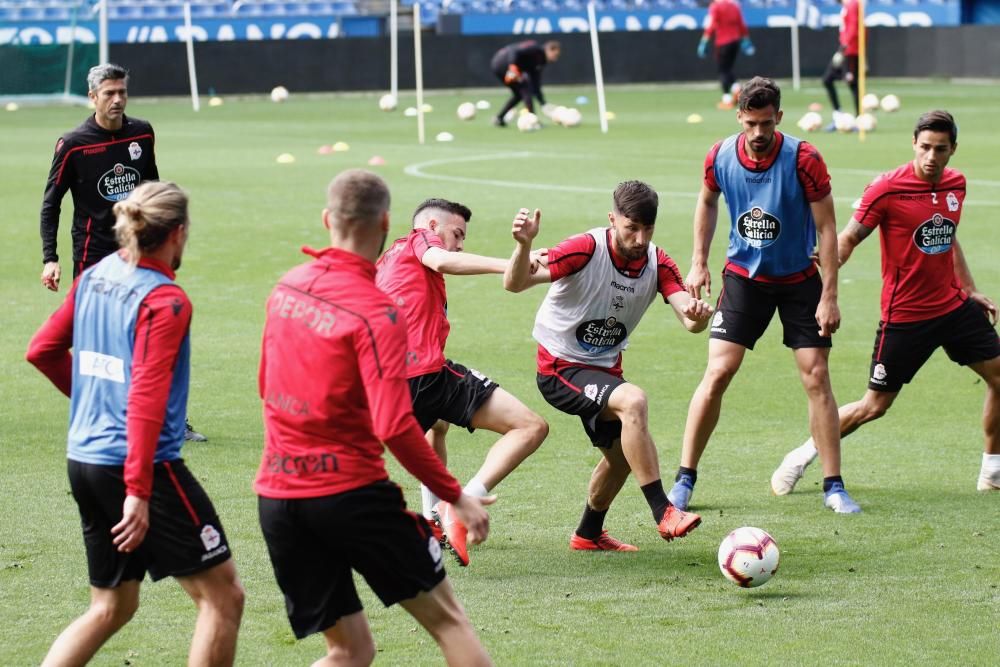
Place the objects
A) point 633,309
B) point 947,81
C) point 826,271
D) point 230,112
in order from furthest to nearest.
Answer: point 947,81 → point 230,112 → point 826,271 → point 633,309

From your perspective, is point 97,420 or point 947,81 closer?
point 97,420

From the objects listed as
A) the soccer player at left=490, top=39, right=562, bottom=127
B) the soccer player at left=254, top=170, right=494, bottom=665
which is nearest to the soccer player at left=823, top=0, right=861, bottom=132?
the soccer player at left=490, top=39, right=562, bottom=127

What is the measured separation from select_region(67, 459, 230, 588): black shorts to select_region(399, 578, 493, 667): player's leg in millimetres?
650

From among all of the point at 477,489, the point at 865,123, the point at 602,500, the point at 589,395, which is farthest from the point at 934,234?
the point at 865,123

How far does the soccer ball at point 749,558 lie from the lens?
6.50m

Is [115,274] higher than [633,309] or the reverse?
higher

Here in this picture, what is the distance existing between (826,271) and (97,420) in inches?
165

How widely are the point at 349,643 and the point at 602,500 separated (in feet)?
8.44

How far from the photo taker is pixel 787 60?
140ft

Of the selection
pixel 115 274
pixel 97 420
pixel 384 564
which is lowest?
pixel 384 564

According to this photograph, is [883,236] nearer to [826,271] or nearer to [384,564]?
[826,271]

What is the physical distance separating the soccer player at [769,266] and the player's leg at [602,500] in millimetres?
756

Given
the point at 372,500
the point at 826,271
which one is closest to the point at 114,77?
the point at 826,271

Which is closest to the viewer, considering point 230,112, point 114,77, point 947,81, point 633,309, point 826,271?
point 633,309
